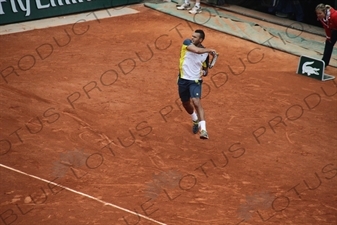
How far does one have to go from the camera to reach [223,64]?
51.7 feet

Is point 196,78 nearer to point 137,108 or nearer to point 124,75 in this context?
point 137,108

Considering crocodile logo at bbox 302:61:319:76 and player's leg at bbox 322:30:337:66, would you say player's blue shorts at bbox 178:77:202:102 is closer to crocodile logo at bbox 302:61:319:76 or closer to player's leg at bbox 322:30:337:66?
crocodile logo at bbox 302:61:319:76

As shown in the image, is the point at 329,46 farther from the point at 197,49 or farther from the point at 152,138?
the point at 152,138

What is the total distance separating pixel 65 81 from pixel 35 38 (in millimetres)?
3555

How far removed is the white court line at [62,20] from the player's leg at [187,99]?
7.78 m

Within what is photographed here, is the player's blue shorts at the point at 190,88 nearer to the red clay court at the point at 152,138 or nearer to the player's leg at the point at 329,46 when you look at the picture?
the red clay court at the point at 152,138

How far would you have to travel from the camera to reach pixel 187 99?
37.2ft

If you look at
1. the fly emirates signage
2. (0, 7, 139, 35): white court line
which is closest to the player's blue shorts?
(0, 7, 139, 35): white court line

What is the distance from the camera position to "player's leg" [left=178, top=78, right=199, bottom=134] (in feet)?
36.4

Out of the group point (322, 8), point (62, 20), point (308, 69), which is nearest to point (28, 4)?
point (62, 20)

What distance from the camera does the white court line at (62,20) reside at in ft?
57.3

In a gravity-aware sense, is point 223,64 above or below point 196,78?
below

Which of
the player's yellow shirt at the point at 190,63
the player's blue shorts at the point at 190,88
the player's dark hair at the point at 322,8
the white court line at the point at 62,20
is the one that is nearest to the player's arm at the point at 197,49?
the player's yellow shirt at the point at 190,63

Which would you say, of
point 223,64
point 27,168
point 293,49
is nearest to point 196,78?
point 27,168
